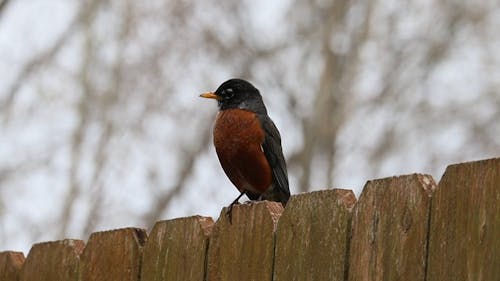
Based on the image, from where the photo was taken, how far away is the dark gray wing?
17.0ft

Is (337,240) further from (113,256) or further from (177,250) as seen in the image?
(113,256)

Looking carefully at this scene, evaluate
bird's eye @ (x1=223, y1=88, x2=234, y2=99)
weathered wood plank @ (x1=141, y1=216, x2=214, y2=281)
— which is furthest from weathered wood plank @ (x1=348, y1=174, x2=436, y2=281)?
bird's eye @ (x1=223, y1=88, x2=234, y2=99)

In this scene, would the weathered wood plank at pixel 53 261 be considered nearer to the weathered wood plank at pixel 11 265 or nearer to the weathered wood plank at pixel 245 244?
the weathered wood plank at pixel 11 265

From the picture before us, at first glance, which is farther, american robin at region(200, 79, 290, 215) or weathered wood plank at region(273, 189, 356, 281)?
american robin at region(200, 79, 290, 215)

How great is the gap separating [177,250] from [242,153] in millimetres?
2018

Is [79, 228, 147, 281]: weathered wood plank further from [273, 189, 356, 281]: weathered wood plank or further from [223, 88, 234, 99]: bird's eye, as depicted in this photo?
[223, 88, 234, 99]: bird's eye

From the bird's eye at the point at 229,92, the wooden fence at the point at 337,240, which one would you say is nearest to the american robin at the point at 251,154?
the bird's eye at the point at 229,92

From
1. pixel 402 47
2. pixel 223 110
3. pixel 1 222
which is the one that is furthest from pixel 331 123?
pixel 223 110

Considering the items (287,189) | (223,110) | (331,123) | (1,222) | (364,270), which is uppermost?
(331,123)

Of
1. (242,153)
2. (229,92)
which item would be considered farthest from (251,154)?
(229,92)

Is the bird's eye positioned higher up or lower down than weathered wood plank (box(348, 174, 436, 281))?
higher up

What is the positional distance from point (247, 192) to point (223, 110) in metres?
0.48

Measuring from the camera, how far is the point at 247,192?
17.5 ft

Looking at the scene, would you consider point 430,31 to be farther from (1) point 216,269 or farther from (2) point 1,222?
(1) point 216,269
